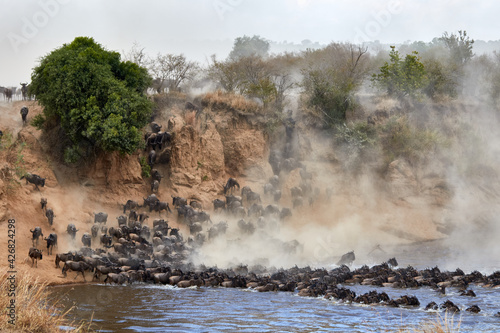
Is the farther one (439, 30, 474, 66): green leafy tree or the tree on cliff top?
(439, 30, 474, 66): green leafy tree

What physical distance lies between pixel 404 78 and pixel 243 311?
102ft

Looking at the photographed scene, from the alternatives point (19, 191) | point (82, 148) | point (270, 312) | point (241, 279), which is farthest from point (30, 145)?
point (270, 312)

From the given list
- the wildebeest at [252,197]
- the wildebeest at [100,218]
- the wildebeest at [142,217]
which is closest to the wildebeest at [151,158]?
the wildebeest at [142,217]

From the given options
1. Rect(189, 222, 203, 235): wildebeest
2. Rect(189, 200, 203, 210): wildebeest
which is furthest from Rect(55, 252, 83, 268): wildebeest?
Rect(189, 200, 203, 210): wildebeest

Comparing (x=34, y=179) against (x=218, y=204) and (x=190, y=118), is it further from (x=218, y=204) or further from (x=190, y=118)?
(x=190, y=118)

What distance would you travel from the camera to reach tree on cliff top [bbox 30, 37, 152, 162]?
31953mm

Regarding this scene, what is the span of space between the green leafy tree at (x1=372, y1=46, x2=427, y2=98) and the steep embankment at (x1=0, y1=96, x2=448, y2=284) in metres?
8.06

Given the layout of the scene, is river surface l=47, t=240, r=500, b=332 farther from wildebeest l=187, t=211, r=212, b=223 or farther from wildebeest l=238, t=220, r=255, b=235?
wildebeest l=238, t=220, r=255, b=235

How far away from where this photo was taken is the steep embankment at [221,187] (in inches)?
1159

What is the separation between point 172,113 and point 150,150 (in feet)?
12.6

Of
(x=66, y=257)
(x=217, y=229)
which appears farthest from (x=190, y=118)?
(x=66, y=257)

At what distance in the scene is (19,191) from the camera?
93.1 feet

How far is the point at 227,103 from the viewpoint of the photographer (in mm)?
40094

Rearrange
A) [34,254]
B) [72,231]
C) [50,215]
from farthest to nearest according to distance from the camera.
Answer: [50,215], [72,231], [34,254]
